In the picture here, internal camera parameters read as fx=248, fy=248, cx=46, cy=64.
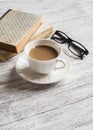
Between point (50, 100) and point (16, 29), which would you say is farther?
point (16, 29)

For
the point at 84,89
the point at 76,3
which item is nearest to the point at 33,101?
the point at 84,89

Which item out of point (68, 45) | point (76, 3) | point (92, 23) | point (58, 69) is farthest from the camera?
point (76, 3)

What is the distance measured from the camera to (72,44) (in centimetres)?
81

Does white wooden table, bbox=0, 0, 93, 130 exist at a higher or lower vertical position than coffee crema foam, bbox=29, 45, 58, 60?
lower

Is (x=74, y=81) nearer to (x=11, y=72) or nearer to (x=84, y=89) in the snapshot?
(x=84, y=89)

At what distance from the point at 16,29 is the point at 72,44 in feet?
0.61

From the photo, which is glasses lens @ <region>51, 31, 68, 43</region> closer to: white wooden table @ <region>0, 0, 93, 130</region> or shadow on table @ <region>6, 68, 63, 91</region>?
white wooden table @ <region>0, 0, 93, 130</region>

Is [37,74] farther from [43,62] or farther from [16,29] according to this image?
[16,29]

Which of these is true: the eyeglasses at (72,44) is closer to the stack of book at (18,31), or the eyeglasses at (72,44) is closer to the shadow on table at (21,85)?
the stack of book at (18,31)

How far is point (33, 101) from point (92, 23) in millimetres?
430

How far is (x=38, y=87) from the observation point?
67 cm

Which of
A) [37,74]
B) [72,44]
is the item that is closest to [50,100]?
[37,74]

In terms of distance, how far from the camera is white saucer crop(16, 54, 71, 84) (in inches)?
26.2

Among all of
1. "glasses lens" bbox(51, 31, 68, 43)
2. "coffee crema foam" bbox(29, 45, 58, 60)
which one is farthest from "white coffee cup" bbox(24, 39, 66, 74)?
"glasses lens" bbox(51, 31, 68, 43)
